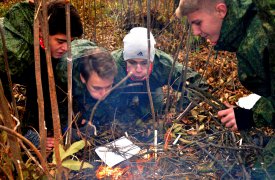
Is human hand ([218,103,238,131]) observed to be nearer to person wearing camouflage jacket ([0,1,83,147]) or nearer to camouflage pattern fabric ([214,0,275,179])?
camouflage pattern fabric ([214,0,275,179])

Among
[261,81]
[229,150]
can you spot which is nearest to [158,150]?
[229,150]

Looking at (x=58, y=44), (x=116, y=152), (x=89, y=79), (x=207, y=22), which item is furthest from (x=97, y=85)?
(x=207, y=22)

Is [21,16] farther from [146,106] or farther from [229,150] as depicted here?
[229,150]

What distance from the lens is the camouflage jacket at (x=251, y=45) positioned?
1526 millimetres

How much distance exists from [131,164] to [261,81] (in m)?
0.75

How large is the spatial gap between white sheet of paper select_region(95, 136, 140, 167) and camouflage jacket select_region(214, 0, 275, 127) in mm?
583

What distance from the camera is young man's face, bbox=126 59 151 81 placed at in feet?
7.70

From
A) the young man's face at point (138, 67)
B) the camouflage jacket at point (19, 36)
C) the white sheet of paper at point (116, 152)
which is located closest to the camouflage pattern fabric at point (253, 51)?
the white sheet of paper at point (116, 152)

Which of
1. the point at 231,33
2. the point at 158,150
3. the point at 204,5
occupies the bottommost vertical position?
the point at 158,150

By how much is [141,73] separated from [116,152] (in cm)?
68

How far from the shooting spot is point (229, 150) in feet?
5.97

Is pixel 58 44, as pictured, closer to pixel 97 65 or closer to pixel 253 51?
pixel 97 65

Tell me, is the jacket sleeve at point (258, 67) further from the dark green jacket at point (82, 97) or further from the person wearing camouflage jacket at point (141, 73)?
the dark green jacket at point (82, 97)

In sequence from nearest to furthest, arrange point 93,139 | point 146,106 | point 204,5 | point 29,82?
point 204,5, point 93,139, point 29,82, point 146,106
